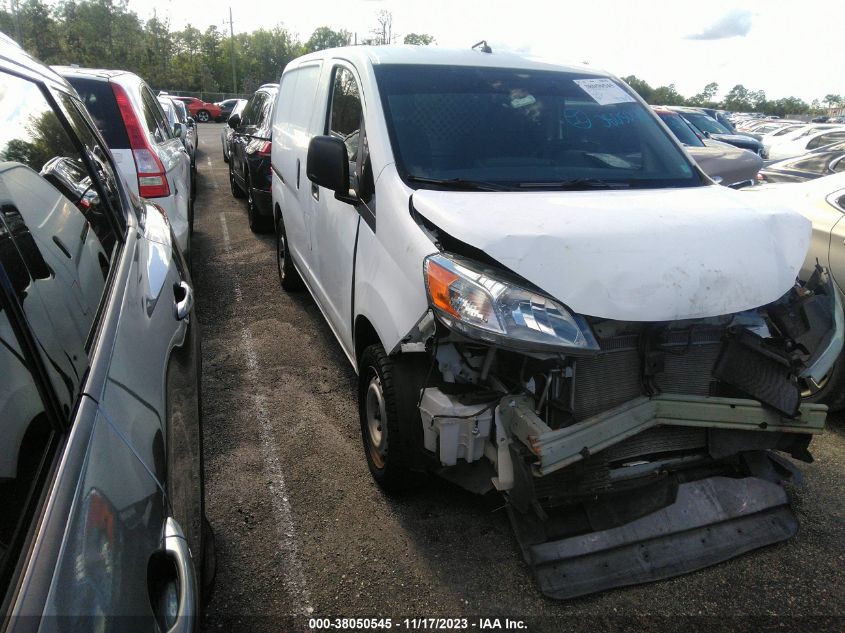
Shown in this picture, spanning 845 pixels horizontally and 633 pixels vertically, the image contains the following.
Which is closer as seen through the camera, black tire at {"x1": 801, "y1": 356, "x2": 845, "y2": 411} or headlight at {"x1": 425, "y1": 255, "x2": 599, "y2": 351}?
headlight at {"x1": 425, "y1": 255, "x2": 599, "y2": 351}

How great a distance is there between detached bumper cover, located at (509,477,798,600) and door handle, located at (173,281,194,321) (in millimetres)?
1512

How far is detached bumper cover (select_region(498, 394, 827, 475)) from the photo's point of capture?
84.4 inches

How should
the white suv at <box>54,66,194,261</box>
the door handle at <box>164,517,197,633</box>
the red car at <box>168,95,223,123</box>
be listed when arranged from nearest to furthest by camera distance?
the door handle at <box>164,517,197,633</box> → the white suv at <box>54,66,194,261</box> → the red car at <box>168,95,223,123</box>

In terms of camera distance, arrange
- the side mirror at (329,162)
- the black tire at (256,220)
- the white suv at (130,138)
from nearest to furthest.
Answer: the side mirror at (329,162) → the white suv at (130,138) → the black tire at (256,220)

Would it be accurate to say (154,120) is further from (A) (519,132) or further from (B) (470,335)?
(B) (470,335)

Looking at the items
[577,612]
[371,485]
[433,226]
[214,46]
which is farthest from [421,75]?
[214,46]

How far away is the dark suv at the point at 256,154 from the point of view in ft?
24.1

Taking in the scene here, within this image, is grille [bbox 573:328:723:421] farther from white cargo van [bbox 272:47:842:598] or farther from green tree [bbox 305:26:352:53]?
green tree [bbox 305:26:352:53]

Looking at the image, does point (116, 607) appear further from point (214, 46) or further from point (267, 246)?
point (214, 46)

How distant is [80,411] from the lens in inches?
51.0

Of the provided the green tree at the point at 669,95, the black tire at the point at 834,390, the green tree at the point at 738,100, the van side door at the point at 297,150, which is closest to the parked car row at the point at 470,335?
the van side door at the point at 297,150

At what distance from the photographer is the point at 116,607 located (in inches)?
40.9

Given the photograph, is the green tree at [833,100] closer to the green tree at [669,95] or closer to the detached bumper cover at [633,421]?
the green tree at [669,95]

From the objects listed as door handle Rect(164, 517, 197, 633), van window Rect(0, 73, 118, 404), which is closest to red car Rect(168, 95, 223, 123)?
van window Rect(0, 73, 118, 404)
